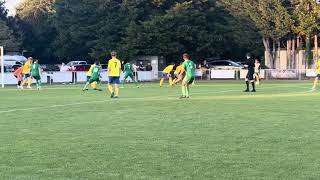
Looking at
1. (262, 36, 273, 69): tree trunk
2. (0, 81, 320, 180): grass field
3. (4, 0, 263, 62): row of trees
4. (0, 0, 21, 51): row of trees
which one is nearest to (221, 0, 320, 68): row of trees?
(262, 36, 273, 69): tree trunk

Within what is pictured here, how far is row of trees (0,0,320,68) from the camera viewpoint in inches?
2383

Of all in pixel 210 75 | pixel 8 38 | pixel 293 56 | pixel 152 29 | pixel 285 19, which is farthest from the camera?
pixel 8 38

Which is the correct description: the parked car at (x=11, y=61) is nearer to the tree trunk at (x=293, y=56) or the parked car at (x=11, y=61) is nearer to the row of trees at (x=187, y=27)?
the row of trees at (x=187, y=27)

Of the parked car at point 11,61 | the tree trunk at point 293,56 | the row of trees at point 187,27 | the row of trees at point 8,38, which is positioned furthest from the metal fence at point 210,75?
the row of trees at point 8,38

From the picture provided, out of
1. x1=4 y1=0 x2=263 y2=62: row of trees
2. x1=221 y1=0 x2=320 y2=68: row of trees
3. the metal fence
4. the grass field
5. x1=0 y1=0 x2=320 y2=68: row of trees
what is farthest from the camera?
x1=4 y1=0 x2=263 y2=62: row of trees

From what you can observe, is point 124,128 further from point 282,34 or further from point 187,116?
point 282,34

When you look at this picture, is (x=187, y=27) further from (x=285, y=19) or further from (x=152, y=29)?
(x=285, y=19)

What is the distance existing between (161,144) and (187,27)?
5443 cm

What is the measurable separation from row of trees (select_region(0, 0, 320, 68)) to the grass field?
141 feet

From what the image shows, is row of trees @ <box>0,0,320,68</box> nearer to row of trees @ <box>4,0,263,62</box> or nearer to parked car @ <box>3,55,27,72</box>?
row of trees @ <box>4,0,263,62</box>

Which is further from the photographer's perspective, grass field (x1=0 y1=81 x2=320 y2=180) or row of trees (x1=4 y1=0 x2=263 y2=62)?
row of trees (x1=4 y1=0 x2=263 y2=62)

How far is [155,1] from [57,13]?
14.6m

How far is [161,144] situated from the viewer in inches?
448

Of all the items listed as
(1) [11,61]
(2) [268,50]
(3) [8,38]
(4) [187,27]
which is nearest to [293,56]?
(2) [268,50]
